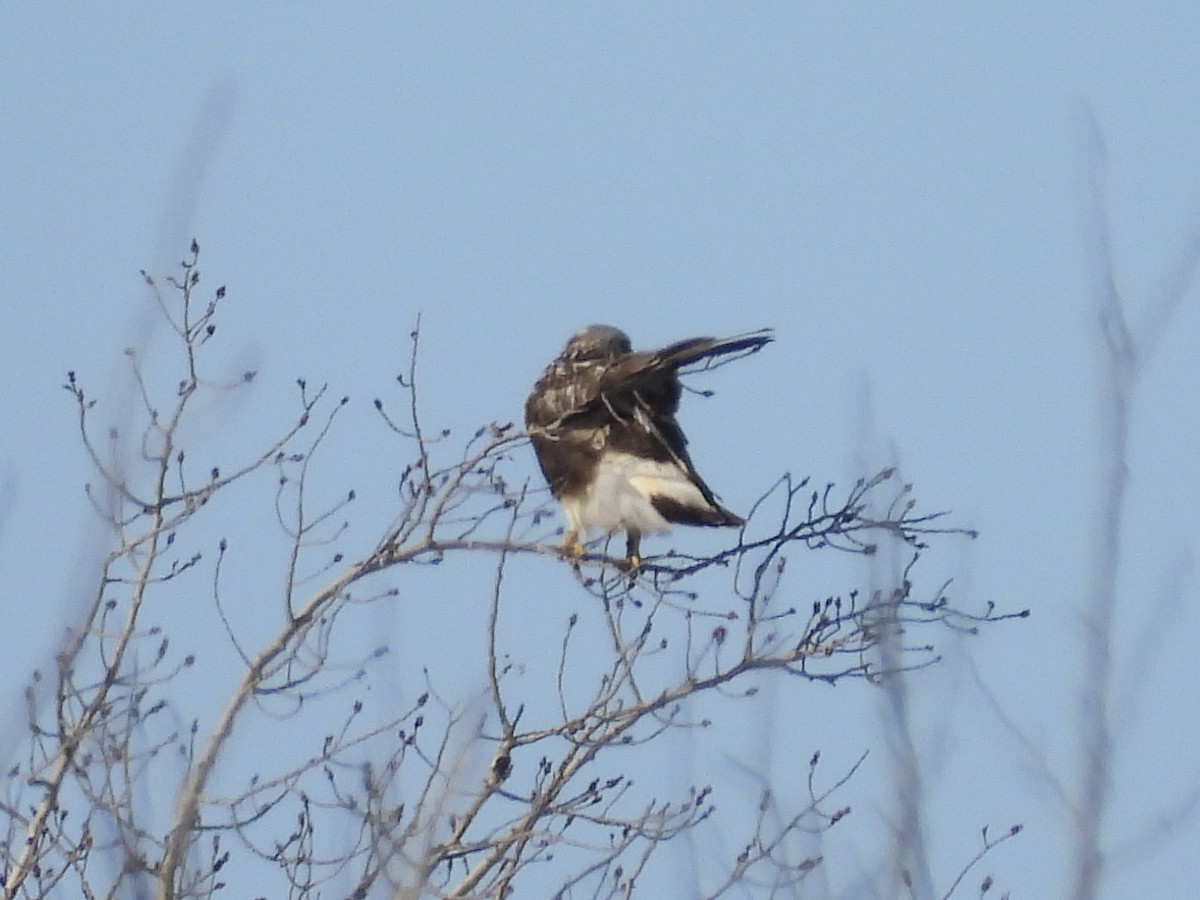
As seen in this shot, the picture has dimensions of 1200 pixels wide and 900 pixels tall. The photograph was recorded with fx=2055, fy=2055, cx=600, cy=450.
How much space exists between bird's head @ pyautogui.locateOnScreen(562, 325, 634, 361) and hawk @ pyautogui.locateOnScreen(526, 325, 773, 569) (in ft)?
0.28

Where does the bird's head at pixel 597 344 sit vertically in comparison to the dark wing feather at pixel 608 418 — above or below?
above

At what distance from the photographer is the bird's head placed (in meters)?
7.88

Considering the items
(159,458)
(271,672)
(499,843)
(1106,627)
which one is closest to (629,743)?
(499,843)

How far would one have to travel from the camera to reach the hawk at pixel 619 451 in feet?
23.9

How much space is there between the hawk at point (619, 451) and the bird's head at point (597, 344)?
9 centimetres

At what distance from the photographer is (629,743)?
561 centimetres

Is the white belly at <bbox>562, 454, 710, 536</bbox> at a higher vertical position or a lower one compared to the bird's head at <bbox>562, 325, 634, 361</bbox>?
lower

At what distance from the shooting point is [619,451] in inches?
295

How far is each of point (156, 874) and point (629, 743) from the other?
1303mm

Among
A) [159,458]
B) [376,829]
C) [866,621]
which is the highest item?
[159,458]

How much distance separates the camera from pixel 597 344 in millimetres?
7934

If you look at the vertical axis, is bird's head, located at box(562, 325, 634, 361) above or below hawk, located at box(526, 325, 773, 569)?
above

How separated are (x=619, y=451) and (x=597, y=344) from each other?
61 centimetres

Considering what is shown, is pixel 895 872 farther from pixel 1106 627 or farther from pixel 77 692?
pixel 77 692
